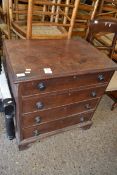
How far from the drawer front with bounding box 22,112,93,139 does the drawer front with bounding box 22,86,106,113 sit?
0.22 meters

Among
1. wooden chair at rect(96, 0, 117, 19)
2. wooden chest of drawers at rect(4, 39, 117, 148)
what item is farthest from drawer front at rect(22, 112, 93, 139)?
wooden chair at rect(96, 0, 117, 19)

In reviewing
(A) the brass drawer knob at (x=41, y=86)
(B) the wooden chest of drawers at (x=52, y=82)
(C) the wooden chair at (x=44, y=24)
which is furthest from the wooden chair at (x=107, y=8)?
(A) the brass drawer knob at (x=41, y=86)

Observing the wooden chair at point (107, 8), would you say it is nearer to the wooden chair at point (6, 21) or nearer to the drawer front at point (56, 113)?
the wooden chair at point (6, 21)

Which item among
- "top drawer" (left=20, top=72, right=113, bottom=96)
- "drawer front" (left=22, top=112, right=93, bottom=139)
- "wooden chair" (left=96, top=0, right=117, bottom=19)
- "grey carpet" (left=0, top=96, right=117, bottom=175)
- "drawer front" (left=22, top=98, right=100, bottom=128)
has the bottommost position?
"grey carpet" (left=0, top=96, right=117, bottom=175)

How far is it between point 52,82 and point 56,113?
1.17ft

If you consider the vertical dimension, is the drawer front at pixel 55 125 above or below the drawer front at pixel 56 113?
below

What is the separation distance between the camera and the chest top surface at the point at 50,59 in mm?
1020

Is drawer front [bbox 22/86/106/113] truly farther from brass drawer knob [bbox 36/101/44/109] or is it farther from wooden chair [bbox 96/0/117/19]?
wooden chair [bbox 96/0/117/19]

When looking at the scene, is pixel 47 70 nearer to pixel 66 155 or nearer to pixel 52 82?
pixel 52 82

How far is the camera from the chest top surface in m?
1.02

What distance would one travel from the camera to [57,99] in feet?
4.01

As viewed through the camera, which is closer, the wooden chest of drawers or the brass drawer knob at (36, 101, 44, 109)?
the wooden chest of drawers

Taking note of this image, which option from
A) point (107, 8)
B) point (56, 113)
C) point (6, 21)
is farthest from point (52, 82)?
point (107, 8)

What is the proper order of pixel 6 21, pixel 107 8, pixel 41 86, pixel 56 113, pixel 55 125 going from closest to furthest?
pixel 41 86, pixel 56 113, pixel 55 125, pixel 6 21, pixel 107 8
